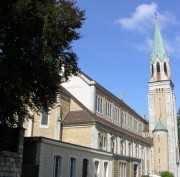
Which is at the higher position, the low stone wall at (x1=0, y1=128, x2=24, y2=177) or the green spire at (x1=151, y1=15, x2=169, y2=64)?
the green spire at (x1=151, y1=15, x2=169, y2=64)

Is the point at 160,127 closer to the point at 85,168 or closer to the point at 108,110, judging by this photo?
the point at 108,110

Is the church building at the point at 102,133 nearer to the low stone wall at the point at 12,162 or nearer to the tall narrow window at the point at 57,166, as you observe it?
the tall narrow window at the point at 57,166

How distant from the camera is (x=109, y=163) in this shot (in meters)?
35.8

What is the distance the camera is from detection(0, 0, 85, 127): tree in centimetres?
1844

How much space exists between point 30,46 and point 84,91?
28572 millimetres

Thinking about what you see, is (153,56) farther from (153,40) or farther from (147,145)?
(147,145)

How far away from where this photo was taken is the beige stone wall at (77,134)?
41500 millimetres

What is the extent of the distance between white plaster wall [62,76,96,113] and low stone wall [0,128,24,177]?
24.8 metres

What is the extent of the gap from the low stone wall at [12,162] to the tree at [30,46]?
1.81m

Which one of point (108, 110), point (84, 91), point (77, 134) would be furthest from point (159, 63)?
point (77, 134)

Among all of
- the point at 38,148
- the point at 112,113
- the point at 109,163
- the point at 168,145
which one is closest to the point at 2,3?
the point at 38,148

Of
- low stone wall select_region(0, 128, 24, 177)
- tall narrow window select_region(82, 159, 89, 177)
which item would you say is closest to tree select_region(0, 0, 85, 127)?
low stone wall select_region(0, 128, 24, 177)

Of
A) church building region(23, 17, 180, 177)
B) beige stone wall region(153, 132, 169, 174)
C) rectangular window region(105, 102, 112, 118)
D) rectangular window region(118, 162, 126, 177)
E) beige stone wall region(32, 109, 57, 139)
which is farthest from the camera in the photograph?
beige stone wall region(153, 132, 169, 174)

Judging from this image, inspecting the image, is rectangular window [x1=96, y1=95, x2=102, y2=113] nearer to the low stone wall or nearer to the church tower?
the church tower
